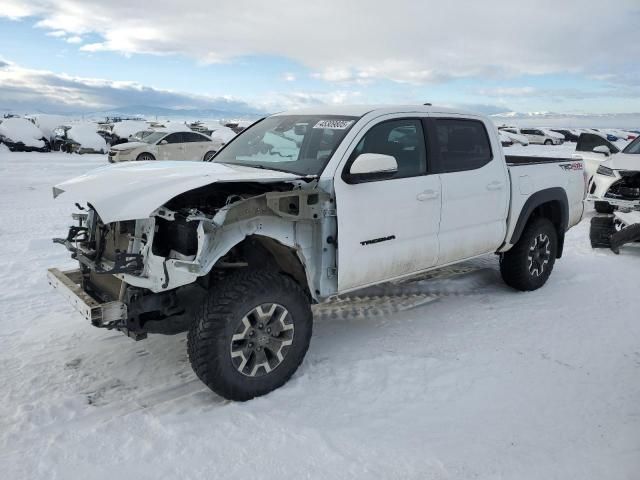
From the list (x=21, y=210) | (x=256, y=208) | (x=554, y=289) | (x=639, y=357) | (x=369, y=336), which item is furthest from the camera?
(x=21, y=210)

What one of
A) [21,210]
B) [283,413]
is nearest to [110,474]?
[283,413]

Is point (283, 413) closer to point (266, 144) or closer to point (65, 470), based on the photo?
point (65, 470)

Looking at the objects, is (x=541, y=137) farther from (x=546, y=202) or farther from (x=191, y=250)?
(x=191, y=250)

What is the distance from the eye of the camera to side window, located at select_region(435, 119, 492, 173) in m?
4.62

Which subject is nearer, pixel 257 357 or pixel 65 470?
pixel 65 470

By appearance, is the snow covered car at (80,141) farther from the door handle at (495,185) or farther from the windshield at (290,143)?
the door handle at (495,185)

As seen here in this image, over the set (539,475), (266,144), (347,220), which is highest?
(266,144)

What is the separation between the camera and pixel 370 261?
4020mm

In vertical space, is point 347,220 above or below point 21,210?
above

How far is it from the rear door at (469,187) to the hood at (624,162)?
12.9ft

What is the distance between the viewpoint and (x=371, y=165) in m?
3.75

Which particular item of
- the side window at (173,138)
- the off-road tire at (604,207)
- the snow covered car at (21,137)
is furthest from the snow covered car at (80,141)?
the off-road tire at (604,207)

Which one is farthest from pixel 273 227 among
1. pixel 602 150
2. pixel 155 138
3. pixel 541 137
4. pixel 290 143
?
pixel 541 137

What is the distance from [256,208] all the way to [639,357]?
3.22 metres
